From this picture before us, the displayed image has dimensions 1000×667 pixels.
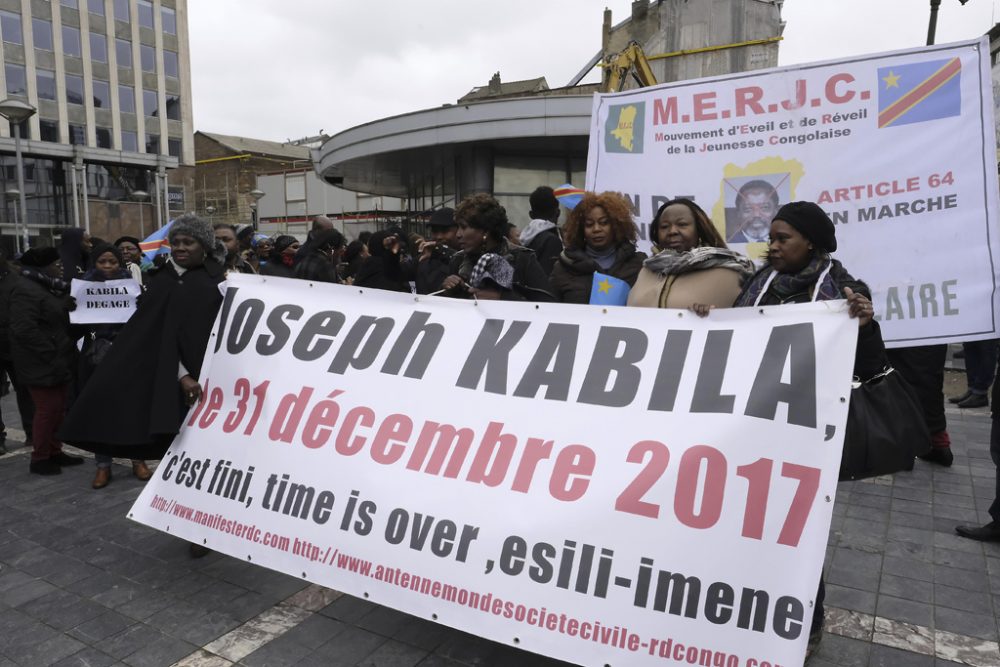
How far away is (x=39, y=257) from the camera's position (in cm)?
565

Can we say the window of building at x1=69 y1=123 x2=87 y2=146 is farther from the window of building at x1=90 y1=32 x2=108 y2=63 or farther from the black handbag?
the black handbag

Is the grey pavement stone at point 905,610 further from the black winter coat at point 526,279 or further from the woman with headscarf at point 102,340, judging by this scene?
the woman with headscarf at point 102,340

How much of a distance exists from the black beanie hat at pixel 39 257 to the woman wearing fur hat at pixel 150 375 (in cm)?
247

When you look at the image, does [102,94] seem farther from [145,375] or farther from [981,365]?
[981,365]

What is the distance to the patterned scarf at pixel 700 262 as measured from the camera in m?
3.04

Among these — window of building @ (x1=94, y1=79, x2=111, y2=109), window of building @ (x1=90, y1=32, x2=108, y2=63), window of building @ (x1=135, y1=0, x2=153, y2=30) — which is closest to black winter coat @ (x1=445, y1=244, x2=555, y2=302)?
window of building @ (x1=94, y1=79, x2=111, y2=109)

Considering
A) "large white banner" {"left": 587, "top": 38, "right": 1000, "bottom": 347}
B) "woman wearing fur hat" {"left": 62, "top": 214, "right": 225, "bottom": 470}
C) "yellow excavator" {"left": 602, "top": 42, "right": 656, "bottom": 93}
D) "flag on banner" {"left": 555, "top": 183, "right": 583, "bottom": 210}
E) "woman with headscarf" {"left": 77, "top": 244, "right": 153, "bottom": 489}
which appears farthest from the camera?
"yellow excavator" {"left": 602, "top": 42, "right": 656, "bottom": 93}

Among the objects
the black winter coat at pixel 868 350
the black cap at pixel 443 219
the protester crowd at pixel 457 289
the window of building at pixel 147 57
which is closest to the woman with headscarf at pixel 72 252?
the protester crowd at pixel 457 289

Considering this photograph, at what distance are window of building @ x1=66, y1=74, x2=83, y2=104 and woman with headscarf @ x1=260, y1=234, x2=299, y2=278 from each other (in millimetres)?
50805

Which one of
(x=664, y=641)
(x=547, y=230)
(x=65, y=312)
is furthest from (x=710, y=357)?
(x=65, y=312)

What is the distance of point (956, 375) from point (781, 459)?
8669mm

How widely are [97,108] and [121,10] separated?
7.28 metres

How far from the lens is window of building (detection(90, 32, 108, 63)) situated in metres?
48.2

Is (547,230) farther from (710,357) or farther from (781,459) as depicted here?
(781,459)
